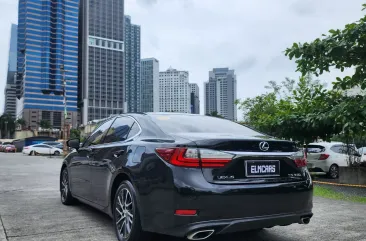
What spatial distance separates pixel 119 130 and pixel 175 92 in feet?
162

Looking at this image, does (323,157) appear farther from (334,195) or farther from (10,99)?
(10,99)

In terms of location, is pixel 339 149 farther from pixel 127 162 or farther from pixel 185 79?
pixel 185 79

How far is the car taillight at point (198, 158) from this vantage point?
3.29 metres

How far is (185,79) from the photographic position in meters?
54.1

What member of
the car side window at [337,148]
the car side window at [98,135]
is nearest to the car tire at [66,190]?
the car side window at [98,135]

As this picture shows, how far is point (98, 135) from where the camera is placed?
5.38 m

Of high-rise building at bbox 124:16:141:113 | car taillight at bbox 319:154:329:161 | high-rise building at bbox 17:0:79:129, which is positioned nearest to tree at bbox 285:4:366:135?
car taillight at bbox 319:154:329:161

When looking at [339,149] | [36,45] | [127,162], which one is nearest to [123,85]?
[36,45]

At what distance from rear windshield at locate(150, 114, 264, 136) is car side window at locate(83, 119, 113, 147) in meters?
1.13

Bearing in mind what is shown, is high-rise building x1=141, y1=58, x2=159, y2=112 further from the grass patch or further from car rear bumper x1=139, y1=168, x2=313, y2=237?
car rear bumper x1=139, y1=168, x2=313, y2=237

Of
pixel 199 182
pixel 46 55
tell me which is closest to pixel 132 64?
pixel 46 55

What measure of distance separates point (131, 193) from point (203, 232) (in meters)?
0.92

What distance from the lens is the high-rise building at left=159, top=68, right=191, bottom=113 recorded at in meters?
51.8

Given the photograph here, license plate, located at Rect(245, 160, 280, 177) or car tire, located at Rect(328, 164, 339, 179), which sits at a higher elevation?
license plate, located at Rect(245, 160, 280, 177)
